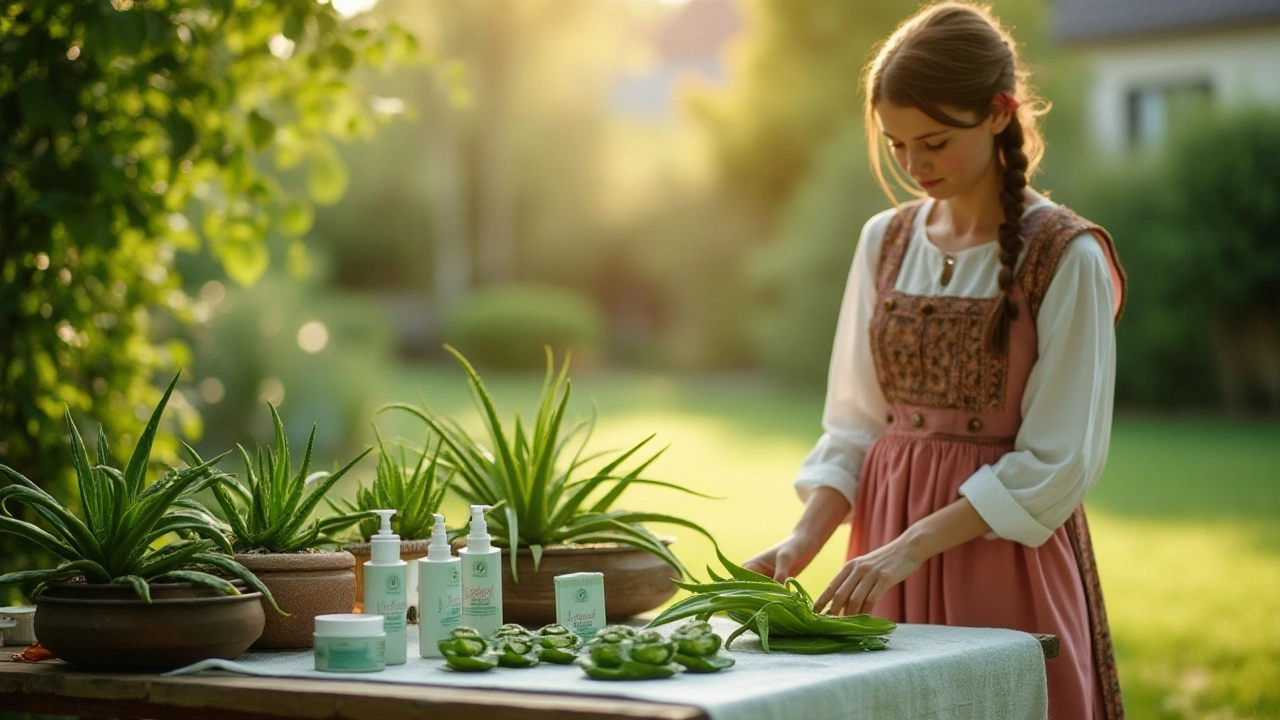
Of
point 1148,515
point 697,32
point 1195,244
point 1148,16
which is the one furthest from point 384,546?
point 697,32

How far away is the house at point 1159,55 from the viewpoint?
629 inches

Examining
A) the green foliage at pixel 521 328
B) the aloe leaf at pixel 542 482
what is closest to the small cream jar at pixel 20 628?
the aloe leaf at pixel 542 482

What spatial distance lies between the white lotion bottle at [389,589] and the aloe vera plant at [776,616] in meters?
0.37

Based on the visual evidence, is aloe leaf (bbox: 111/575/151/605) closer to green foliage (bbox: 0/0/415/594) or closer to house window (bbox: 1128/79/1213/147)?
green foliage (bbox: 0/0/415/594)

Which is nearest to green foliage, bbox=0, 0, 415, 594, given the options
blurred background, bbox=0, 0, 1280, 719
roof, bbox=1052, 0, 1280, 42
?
blurred background, bbox=0, 0, 1280, 719

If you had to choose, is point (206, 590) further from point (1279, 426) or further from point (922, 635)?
point (1279, 426)

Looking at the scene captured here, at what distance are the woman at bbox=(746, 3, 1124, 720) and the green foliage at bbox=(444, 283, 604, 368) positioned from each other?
18.9 m

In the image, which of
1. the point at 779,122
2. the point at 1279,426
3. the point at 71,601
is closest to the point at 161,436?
the point at 71,601

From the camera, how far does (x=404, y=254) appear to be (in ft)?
90.6

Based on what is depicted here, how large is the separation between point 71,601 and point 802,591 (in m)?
1.03

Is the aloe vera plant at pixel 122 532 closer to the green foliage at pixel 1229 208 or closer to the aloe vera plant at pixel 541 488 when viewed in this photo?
the aloe vera plant at pixel 541 488

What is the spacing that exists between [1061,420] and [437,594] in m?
1.06

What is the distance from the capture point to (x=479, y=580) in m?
2.15

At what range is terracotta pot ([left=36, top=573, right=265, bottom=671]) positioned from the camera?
186 cm
